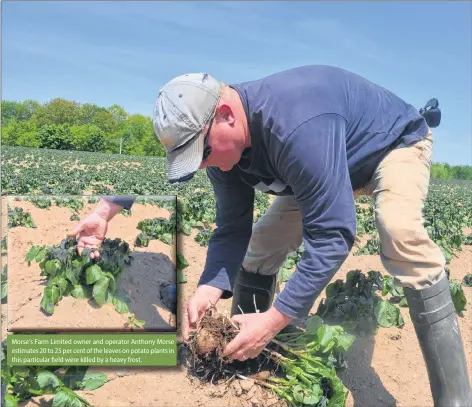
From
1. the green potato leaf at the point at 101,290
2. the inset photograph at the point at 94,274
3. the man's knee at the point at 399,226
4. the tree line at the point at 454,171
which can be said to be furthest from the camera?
the tree line at the point at 454,171

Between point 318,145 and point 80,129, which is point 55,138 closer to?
point 80,129

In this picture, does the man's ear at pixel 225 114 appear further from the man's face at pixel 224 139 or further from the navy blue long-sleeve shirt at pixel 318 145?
the navy blue long-sleeve shirt at pixel 318 145

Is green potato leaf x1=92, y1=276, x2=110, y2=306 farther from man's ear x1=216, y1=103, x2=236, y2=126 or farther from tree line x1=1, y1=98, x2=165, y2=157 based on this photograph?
tree line x1=1, y1=98, x2=165, y2=157

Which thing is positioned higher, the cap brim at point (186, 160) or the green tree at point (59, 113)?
the green tree at point (59, 113)

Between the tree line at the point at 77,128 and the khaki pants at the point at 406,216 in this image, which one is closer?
the khaki pants at the point at 406,216

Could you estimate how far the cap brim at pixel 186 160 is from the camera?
230 centimetres

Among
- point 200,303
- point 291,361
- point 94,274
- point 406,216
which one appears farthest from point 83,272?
point 406,216

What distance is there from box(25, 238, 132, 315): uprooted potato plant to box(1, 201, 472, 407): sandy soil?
55 centimetres

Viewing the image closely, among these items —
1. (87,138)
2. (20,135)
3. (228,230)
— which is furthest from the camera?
(87,138)

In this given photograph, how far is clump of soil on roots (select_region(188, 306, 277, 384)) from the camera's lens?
2.85 meters

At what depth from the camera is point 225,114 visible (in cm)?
235

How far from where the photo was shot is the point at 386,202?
263 centimetres

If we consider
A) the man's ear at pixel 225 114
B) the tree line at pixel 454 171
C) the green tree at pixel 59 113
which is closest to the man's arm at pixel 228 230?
the man's ear at pixel 225 114

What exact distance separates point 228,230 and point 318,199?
36.3 inches
